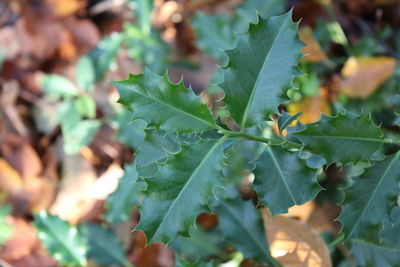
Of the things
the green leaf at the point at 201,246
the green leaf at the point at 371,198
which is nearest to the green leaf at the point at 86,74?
the green leaf at the point at 201,246

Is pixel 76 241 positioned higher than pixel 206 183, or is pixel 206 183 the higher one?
pixel 206 183

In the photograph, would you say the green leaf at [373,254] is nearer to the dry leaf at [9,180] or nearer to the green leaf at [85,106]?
the green leaf at [85,106]

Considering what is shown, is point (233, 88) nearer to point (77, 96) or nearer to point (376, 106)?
point (376, 106)

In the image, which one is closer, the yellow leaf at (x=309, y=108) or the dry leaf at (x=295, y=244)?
the dry leaf at (x=295, y=244)

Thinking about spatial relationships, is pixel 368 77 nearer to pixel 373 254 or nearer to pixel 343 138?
pixel 373 254

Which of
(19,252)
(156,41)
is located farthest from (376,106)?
(19,252)

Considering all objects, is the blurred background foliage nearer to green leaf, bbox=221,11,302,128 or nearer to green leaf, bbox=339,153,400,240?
green leaf, bbox=339,153,400,240

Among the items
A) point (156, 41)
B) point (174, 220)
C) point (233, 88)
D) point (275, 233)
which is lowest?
point (275, 233)
